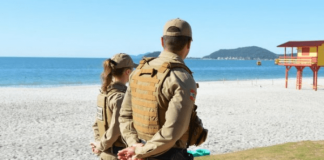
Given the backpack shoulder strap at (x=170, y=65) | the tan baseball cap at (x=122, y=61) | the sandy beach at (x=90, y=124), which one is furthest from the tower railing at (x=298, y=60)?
the backpack shoulder strap at (x=170, y=65)

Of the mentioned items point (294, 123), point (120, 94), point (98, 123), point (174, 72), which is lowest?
point (294, 123)

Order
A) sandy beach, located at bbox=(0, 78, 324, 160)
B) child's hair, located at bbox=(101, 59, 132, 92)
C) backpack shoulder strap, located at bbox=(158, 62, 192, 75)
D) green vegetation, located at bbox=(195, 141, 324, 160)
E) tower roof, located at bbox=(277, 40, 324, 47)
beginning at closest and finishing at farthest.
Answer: backpack shoulder strap, located at bbox=(158, 62, 192, 75), child's hair, located at bbox=(101, 59, 132, 92), green vegetation, located at bbox=(195, 141, 324, 160), sandy beach, located at bbox=(0, 78, 324, 160), tower roof, located at bbox=(277, 40, 324, 47)

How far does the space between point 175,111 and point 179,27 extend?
2.35 feet

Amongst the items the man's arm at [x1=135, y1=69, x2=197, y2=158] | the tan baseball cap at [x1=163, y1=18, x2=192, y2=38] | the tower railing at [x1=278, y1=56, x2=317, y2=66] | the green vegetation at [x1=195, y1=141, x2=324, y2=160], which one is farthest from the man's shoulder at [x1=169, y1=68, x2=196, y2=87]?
the tower railing at [x1=278, y1=56, x2=317, y2=66]

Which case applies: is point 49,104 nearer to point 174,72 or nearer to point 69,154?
point 69,154

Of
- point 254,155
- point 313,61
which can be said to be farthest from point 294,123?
point 313,61

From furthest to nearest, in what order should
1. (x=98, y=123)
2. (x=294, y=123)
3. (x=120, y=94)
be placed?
(x=294, y=123)
(x=98, y=123)
(x=120, y=94)

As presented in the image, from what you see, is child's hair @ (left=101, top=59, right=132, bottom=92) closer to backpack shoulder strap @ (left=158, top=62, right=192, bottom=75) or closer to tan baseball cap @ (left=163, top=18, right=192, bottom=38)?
tan baseball cap @ (left=163, top=18, right=192, bottom=38)

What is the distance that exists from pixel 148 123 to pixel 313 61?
37.4m

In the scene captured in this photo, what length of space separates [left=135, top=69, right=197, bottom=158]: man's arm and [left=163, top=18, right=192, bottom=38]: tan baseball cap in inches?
13.9

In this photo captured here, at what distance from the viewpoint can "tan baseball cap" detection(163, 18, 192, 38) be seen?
305 centimetres

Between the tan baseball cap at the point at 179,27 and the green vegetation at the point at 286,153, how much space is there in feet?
17.0

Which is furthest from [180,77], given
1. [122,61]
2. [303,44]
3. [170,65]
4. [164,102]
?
[303,44]

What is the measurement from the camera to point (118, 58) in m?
4.17
